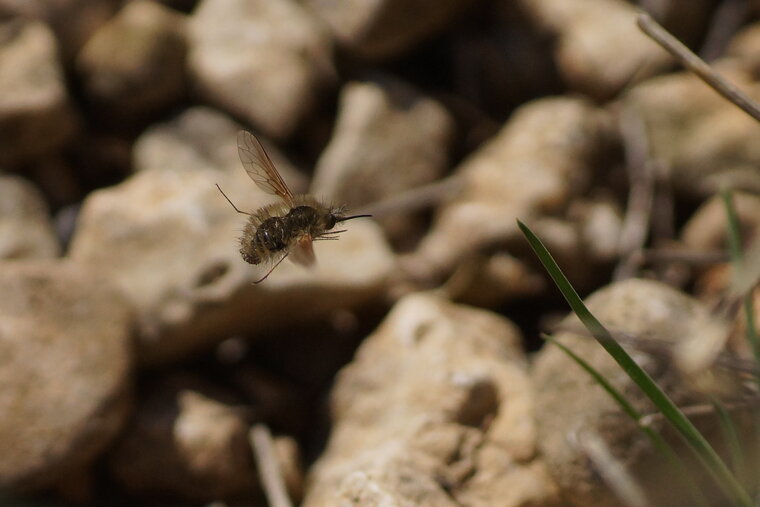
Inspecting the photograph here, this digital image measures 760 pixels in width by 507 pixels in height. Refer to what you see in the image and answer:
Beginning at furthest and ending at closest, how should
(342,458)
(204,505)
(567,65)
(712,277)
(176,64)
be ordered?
(567,65)
(176,64)
(712,277)
(204,505)
(342,458)

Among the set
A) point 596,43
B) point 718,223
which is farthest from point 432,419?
point 596,43

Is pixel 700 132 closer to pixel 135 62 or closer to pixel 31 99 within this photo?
pixel 135 62

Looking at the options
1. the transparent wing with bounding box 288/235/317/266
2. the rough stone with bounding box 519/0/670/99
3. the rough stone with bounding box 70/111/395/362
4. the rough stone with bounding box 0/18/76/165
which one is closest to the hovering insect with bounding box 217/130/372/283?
the transparent wing with bounding box 288/235/317/266

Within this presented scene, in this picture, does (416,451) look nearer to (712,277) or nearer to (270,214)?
(270,214)

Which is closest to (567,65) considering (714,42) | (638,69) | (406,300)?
(638,69)

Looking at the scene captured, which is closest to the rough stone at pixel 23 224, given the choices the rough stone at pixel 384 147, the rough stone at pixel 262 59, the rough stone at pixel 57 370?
the rough stone at pixel 57 370

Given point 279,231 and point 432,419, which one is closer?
point 279,231
